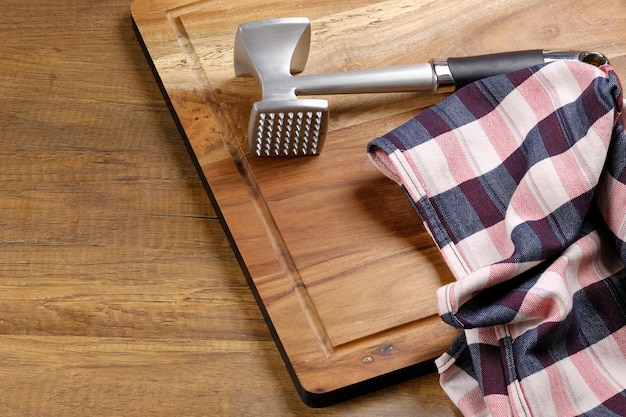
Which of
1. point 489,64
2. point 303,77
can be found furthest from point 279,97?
point 489,64

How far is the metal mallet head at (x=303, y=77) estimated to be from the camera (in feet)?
2.90

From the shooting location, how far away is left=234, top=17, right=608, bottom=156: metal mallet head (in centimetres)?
88

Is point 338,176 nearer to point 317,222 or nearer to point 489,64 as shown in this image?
point 317,222

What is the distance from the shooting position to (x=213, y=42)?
3.25 ft

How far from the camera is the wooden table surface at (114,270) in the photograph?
2.65 feet

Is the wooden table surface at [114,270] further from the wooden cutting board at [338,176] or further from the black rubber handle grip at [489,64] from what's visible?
the black rubber handle grip at [489,64]

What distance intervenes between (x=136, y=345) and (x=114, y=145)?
22 centimetres

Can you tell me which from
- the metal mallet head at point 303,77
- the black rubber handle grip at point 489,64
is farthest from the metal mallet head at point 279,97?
the black rubber handle grip at point 489,64

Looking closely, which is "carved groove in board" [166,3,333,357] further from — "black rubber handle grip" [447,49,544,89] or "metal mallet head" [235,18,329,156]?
"black rubber handle grip" [447,49,544,89]

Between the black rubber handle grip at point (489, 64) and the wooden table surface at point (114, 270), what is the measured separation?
27 centimetres

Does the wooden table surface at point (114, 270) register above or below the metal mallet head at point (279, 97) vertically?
below

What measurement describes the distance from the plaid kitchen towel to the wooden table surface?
3.5 inches

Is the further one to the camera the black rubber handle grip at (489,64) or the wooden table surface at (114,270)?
the black rubber handle grip at (489,64)

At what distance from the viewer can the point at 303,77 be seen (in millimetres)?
898
